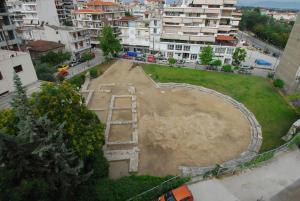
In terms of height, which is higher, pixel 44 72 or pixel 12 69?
pixel 12 69

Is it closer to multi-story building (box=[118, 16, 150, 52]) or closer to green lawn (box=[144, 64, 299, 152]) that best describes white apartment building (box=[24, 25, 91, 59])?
multi-story building (box=[118, 16, 150, 52])

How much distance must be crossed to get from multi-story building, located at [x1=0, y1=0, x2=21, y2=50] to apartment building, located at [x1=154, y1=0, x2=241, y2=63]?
37.0 meters

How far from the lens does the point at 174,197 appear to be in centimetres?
1341

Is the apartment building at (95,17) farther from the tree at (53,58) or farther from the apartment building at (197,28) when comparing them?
the tree at (53,58)

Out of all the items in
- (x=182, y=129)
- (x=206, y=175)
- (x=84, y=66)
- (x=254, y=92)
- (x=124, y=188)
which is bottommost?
(x=182, y=129)

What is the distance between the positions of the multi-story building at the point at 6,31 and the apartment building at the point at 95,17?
2949 centimetres

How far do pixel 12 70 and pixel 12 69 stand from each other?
5.5 inches

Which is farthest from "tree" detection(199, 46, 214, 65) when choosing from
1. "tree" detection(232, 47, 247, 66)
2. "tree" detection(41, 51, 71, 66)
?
"tree" detection(41, 51, 71, 66)

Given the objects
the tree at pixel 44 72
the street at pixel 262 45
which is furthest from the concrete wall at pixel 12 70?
the street at pixel 262 45

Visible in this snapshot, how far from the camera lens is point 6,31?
34188mm

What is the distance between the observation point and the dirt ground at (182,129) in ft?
69.5

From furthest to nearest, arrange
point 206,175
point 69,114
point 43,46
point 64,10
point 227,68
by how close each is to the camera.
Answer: point 64,10 < point 43,46 < point 227,68 < point 206,175 < point 69,114

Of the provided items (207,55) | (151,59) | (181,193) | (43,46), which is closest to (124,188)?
(181,193)

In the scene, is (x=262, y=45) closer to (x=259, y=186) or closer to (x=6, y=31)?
(x=259, y=186)
